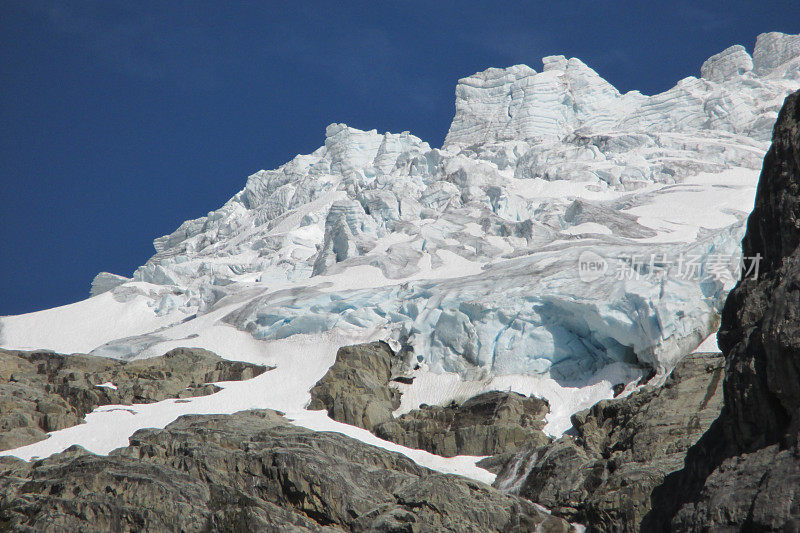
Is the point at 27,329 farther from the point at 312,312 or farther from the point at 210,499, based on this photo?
the point at 210,499

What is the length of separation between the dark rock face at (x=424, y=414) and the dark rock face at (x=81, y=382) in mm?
6259

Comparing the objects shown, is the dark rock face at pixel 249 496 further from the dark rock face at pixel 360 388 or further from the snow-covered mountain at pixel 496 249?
the snow-covered mountain at pixel 496 249

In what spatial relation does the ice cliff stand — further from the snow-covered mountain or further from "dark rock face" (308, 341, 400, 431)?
"dark rock face" (308, 341, 400, 431)

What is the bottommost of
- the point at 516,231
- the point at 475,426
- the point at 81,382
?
the point at 475,426

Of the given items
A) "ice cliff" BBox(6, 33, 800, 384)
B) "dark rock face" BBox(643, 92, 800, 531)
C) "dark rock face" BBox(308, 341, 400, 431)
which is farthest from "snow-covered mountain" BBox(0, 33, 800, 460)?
"dark rock face" BBox(643, 92, 800, 531)

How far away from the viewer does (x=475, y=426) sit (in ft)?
94.5

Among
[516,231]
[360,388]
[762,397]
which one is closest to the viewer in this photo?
[762,397]

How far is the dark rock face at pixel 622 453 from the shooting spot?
1627cm

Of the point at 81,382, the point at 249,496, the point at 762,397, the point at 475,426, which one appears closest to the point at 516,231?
the point at 475,426

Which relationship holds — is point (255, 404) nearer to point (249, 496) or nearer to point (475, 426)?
point (475, 426)

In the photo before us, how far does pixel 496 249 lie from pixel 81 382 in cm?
3017

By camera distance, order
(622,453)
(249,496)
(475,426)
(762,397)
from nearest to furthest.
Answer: (762,397), (249,496), (622,453), (475,426)

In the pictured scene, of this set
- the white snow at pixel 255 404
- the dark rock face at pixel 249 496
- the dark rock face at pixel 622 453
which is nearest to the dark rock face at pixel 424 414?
the white snow at pixel 255 404

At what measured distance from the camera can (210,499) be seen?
56.2 ft
